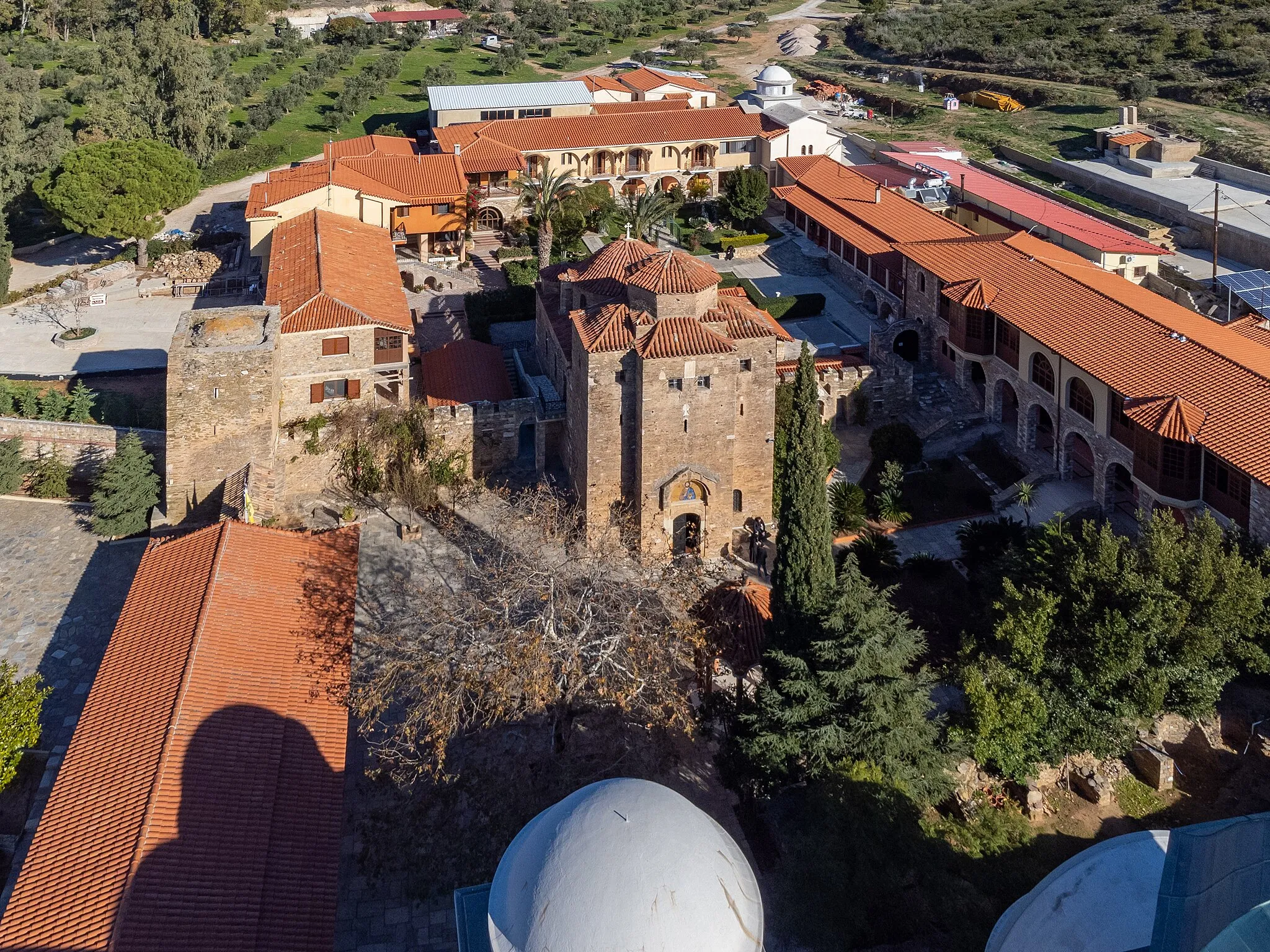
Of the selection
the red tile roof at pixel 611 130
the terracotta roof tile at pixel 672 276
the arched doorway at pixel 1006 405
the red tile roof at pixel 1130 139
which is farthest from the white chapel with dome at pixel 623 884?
the red tile roof at pixel 1130 139

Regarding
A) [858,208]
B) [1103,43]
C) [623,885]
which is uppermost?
[1103,43]

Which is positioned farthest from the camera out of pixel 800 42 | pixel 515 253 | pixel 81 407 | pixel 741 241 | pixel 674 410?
pixel 800 42

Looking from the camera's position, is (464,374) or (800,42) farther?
(800,42)

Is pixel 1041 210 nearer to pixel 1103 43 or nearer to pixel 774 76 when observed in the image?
pixel 774 76

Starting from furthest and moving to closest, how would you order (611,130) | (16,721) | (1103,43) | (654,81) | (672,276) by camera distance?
1. (1103,43)
2. (654,81)
3. (611,130)
4. (672,276)
5. (16,721)

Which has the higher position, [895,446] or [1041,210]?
[1041,210]

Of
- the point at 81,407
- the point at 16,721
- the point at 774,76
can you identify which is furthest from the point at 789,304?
the point at 16,721

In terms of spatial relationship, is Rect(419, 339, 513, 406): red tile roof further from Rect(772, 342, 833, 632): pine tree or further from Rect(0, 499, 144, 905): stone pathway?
Rect(772, 342, 833, 632): pine tree
